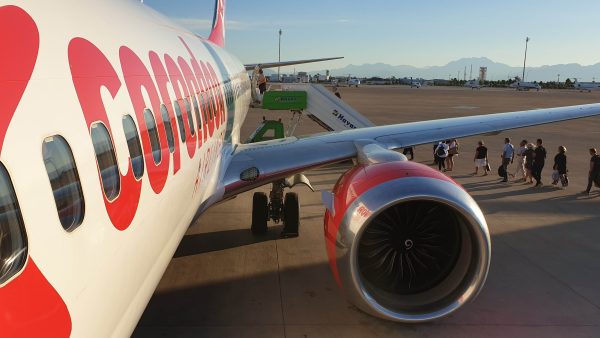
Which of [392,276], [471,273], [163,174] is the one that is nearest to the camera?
[163,174]

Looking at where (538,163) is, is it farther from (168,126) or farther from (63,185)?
(63,185)

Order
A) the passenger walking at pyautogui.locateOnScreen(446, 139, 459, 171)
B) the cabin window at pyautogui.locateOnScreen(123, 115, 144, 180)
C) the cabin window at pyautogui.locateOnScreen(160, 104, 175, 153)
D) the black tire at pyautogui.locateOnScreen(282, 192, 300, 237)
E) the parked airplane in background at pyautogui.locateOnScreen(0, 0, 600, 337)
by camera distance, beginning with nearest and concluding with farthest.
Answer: the parked airplane in background at pyautogui.locateOnScreen(0, 0, 600, 337) < the cabin window at pyautogui.locateOnScreen(123, 115, 144, 180) < the cabin window at pyautogui.locateOnScreen(160, 104, 175, 153) < the black tire at pyautogui.locateOnScreen(282, 192, 300, 237) < the passenger walking at pyautogui.locateOnScreen(446, 139, 459, 171)

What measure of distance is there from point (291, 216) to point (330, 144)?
75.1 inches

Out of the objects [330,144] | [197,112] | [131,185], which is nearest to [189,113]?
[197,112]

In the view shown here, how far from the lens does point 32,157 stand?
210 cm

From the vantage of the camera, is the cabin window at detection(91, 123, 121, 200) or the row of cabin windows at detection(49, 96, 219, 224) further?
the cabin window at detection(91, 123, 121, 200)

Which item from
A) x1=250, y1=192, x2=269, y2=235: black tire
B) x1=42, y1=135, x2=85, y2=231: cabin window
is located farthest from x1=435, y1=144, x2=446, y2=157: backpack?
x1=42, y1=135, x2=85, y2=231: cabin window

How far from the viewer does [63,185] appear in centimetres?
238

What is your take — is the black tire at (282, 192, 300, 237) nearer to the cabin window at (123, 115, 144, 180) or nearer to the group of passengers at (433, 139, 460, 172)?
the cabin window at (123, 115, 144, 180)

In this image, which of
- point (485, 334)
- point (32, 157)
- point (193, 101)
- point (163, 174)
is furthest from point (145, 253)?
point (485, 334)

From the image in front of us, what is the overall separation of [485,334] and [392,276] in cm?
134

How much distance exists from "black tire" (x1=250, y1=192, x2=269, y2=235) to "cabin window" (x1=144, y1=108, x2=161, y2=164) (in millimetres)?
5438

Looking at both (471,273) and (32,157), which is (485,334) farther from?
(32,157)

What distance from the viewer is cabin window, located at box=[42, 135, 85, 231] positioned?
2277 mm
